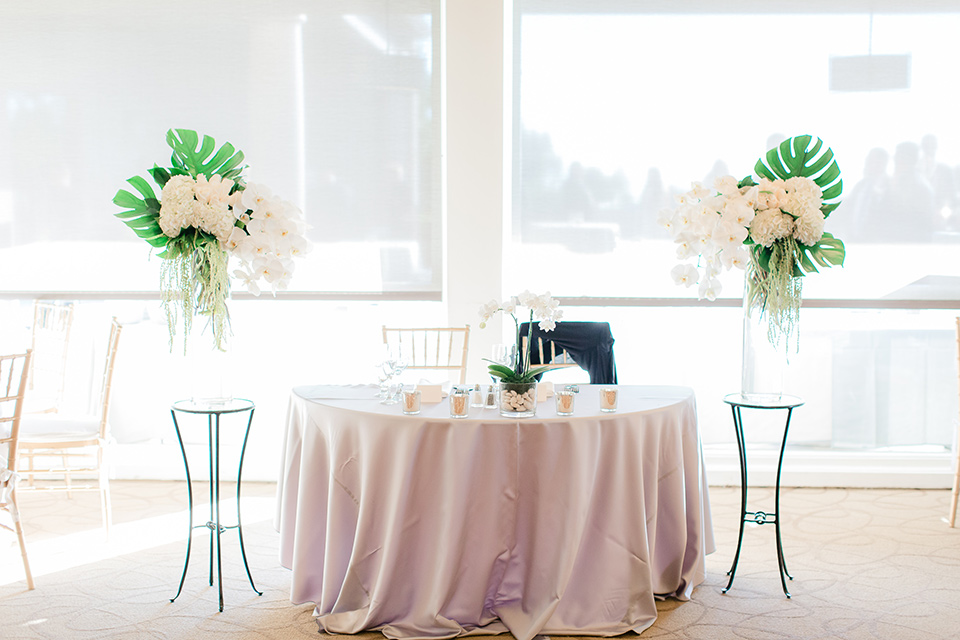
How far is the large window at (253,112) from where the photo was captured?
4699 mm

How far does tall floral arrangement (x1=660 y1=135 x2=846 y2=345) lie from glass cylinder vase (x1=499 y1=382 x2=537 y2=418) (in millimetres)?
745

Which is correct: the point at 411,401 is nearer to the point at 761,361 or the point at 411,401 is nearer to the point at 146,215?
the point at 146,215

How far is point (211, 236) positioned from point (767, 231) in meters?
2.01

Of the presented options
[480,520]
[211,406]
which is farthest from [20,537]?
[480,520]

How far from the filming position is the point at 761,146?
4.68 meters

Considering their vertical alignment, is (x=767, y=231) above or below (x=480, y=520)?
above

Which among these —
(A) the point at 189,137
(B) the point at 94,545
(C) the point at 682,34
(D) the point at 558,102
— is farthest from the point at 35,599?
(C) the point at 682,34

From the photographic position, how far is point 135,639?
281 cm

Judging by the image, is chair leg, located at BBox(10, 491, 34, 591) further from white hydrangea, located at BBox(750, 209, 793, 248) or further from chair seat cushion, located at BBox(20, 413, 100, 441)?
white hydrangea, located at BBox(750, 209, 793, 248)

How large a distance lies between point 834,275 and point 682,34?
162cm

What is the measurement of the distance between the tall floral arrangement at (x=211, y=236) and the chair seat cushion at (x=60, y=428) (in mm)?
1198

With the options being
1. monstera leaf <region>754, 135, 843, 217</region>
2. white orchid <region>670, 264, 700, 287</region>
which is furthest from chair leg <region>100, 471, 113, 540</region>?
monstera leaf <region>754, 135, 843, 217</region>

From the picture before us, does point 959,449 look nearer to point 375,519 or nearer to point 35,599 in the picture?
point 375,519

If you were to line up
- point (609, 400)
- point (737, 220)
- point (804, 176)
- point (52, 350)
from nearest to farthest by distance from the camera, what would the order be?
point (609, 400), point (737, 220), point (804, 176), point (52, 350)
